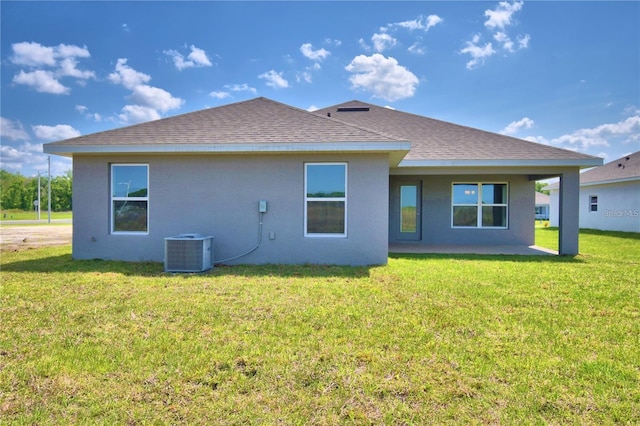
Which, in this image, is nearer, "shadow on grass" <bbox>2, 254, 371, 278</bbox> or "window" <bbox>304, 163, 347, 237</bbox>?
"shadow on grass" <bbox>2, 254, 371, 278</bbox>

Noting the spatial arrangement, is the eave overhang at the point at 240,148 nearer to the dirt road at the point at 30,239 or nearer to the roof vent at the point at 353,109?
the dirt road at the point at 30,239

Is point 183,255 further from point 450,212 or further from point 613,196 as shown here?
point 613,196

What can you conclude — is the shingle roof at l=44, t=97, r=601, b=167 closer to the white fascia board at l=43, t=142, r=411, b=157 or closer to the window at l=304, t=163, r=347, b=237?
the white fascia board at l=43, t=142, r=411, b=157

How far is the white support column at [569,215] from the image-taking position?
976 centimetres

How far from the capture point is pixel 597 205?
2066 cm

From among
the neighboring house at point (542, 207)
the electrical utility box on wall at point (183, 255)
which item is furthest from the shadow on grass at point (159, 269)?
the neighboring house at point (542, 207)

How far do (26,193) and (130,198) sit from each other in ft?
231

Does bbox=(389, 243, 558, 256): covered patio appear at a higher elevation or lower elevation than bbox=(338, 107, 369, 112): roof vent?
lower

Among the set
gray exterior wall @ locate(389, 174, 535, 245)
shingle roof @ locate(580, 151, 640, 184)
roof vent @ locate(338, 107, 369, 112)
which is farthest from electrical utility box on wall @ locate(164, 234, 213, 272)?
shingle roof @ locate(580, 151, 640, 184)

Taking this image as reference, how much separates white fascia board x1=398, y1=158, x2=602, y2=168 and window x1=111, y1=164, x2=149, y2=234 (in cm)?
718

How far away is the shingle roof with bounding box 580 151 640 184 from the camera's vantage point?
17.9 meters

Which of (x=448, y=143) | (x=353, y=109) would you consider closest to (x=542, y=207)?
(x=353, y=109)

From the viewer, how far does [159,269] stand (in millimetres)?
7375

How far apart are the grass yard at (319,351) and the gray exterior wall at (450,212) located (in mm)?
6162
